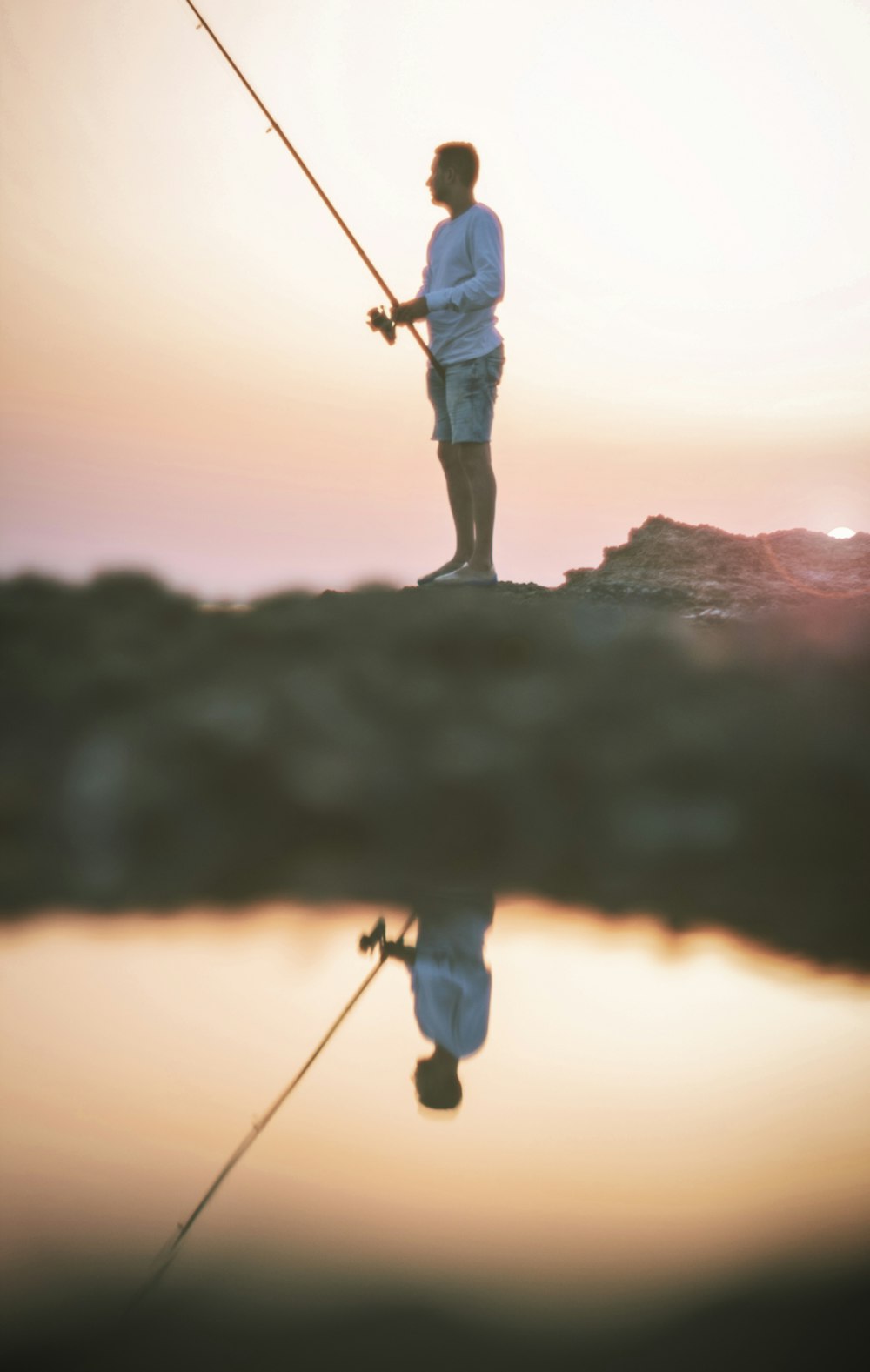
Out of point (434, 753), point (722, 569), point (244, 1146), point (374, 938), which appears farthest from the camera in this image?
point (722, 569)

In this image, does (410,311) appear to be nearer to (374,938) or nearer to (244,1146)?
(374,938)

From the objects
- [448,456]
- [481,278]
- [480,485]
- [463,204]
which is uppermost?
[463,204]

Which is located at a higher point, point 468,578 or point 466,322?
point 466,322

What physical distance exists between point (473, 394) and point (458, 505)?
373 millimetres

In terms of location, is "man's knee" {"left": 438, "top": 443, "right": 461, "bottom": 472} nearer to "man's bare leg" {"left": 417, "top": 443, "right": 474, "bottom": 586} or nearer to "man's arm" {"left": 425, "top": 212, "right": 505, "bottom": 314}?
"man's bare leg" {"left": 417, "top": 443, "right": 474, "bottom": 586}

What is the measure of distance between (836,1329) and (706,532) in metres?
5.21

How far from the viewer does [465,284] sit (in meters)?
3.97

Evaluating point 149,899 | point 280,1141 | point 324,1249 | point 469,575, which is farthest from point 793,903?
point 469,575

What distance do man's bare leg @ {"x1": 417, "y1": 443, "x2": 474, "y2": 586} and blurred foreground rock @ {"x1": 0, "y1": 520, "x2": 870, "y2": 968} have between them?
17 centimetres

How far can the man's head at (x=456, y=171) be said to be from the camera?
409 centimetres

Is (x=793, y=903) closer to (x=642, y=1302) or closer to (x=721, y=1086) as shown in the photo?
(x=721, y=1086)

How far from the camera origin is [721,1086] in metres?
1.56

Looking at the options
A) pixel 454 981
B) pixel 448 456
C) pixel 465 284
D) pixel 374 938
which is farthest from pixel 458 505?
pixel 454 981

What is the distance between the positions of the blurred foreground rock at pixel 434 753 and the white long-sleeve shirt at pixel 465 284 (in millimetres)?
781
